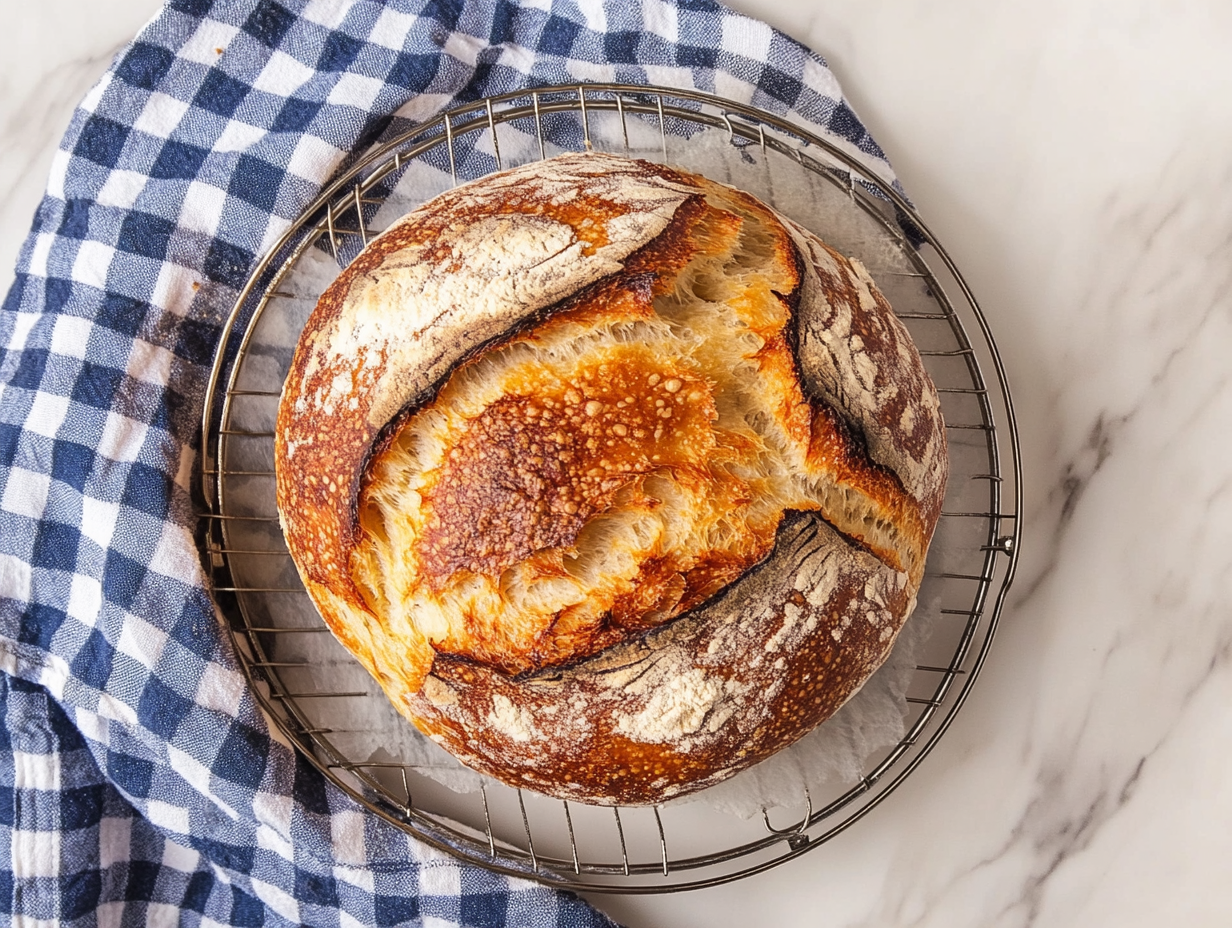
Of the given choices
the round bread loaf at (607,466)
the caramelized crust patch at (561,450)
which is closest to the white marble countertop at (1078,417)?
the round bread loaf at (607,466)

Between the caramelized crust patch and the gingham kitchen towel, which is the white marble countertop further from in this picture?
the caramelized crust patch

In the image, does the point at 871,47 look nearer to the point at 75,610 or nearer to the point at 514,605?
the point at 514,605

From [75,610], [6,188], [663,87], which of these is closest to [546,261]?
[663,87]

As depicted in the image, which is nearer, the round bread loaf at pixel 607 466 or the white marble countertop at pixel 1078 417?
the round bread loaf at pixel 607 466

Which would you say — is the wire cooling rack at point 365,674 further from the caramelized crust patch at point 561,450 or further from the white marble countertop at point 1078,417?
the caramelized crust patch at point 561,450

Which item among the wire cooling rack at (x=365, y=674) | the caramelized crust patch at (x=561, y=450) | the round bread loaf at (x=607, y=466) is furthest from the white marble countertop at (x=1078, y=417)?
the caramelized crust patch at (x=561, y=450)
